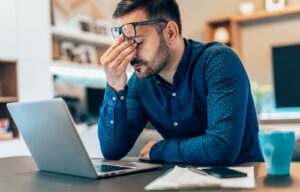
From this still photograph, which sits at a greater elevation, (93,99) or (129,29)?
(129,29)

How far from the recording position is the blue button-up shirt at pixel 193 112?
1239 millimetres

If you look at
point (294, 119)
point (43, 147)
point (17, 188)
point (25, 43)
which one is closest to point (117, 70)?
point (43, 147)

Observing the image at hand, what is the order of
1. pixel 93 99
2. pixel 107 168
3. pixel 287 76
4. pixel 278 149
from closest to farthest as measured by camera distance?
pixel 278 149
pixel 107 168
pixel 93 99
pixel 287 76

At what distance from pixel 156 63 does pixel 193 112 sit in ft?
0.71

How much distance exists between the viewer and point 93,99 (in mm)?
4328

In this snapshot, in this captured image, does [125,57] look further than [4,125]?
No

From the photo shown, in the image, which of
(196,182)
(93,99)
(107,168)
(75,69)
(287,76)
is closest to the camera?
(196,182)

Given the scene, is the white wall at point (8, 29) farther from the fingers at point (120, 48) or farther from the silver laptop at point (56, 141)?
the silver laptop at point (56, 141)

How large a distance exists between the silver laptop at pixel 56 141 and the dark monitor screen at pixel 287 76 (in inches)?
144

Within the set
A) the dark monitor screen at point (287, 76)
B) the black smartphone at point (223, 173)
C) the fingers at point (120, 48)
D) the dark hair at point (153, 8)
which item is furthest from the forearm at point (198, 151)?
the dark monitor screen at point (287, 76)

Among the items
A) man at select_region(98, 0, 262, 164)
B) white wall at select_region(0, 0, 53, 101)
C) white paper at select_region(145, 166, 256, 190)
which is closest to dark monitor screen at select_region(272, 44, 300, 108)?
white wall at select_region(0, 0, 53, 101)

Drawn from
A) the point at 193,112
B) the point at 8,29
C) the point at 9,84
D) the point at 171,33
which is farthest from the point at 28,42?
the point at 193,112

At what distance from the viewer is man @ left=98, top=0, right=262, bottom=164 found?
1.38 meters

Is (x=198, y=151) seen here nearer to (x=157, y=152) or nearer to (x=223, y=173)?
(x=157, y=152)
